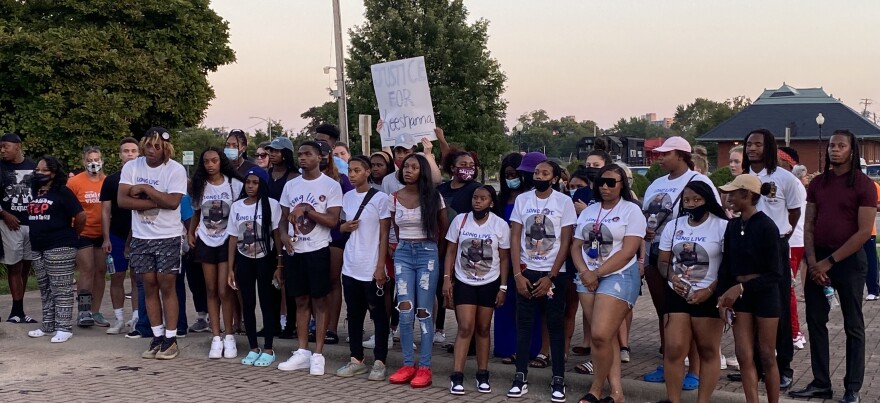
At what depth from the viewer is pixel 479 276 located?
7277 mm

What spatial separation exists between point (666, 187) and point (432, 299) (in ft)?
7.07

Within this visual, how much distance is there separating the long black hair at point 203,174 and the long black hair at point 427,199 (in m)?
2.12

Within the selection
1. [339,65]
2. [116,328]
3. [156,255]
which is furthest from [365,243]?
[339,65]

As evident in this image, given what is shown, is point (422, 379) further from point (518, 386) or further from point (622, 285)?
point (622, 285)

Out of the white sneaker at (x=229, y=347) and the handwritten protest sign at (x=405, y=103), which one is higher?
the handwritten protest sign at (x=405, y=103)

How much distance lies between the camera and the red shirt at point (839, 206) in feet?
21.6

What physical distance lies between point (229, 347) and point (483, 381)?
2.79m

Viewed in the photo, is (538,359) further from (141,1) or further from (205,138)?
(205,138)

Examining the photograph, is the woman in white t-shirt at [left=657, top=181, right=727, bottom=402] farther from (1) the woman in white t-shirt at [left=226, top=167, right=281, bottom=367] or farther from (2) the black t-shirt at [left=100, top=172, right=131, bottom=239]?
(2) the black t-shirt at [left=100, top=172, right=131, bottom=239]

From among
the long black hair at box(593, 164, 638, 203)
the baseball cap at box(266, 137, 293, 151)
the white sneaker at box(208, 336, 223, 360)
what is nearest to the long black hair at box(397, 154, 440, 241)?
the long black hair at box(593, 164, 638, 203)

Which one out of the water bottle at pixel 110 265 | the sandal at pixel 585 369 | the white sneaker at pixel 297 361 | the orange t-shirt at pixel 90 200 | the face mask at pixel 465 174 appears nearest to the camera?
the sandal at pixel 585 369

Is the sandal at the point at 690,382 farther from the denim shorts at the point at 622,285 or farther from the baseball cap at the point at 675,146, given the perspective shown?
the baseball cap at the point at 675,146

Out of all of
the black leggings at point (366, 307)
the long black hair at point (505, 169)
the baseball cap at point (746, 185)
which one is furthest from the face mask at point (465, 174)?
the baseball cap at point (746, 185)

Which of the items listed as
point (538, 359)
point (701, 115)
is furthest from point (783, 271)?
point (701, 115)
